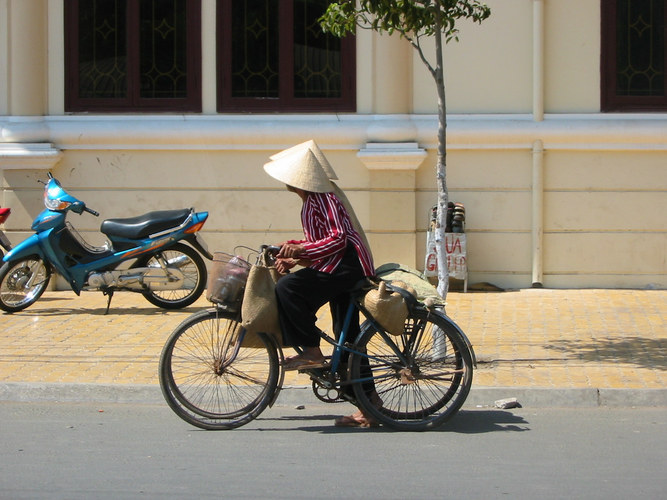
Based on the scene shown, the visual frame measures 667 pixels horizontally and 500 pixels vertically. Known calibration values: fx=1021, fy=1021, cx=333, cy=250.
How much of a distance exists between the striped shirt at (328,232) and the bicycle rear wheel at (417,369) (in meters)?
0.47

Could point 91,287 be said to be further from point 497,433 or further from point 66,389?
point 497,433

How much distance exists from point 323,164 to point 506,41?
603 cm

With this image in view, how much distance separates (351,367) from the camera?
21.3 ft

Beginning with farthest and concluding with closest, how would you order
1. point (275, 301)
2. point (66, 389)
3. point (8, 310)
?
point (8, 310), point (66, 389), point (275, 301)

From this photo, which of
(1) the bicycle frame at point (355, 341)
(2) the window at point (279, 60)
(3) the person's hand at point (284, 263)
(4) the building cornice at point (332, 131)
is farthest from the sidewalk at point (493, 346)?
(2) the window at point (279, 60)

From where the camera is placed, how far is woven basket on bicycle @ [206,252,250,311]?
645 cm

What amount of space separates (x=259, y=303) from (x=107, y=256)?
4.73 meters

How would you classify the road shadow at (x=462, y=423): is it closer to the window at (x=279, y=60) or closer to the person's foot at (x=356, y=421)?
the person's foot at (x=356, y=421)

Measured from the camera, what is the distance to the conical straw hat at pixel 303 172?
6391 millimetres

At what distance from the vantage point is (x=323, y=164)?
21.6 feet

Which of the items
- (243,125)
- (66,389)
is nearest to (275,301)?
(66,389)

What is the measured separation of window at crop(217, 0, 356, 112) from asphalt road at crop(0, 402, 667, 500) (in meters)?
5.70

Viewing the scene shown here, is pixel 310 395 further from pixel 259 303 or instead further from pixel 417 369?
pixel 259 303

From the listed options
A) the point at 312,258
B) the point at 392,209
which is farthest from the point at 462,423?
the point at 392,209
